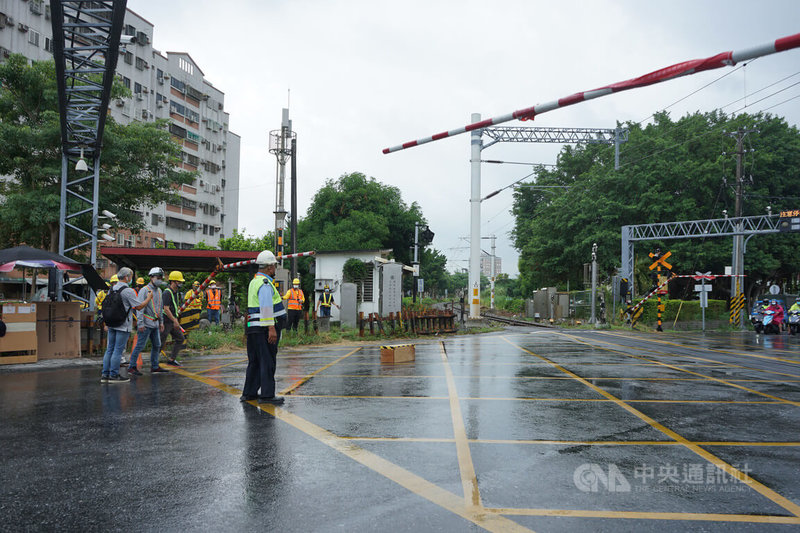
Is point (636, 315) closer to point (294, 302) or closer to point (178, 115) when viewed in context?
point (294, 302)

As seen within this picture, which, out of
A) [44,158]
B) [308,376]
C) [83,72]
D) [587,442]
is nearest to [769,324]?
[308,376]

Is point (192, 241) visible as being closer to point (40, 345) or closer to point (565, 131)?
point (565, 131)

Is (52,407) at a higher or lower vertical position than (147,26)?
lower

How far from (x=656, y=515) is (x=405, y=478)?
5.70 feet

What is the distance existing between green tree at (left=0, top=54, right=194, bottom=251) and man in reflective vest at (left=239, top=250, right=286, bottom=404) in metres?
14.5

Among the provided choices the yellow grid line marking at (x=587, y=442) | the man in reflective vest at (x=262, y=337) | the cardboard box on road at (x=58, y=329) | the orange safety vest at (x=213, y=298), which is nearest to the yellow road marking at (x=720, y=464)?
the yellow grid line marking at (x=587, y=442)

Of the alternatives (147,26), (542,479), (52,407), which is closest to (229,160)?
(147,26)

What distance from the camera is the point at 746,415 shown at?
687 centimetres

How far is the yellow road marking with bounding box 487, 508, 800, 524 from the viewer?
11.9 ft

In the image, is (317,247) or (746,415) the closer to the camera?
(746,415)

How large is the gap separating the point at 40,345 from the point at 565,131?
2629cm

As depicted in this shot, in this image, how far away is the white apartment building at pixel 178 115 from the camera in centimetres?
4209

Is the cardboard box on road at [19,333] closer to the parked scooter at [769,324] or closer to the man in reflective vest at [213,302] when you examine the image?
the man in reflective vest at [213,302]

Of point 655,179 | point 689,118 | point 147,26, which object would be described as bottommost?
point 655,179
